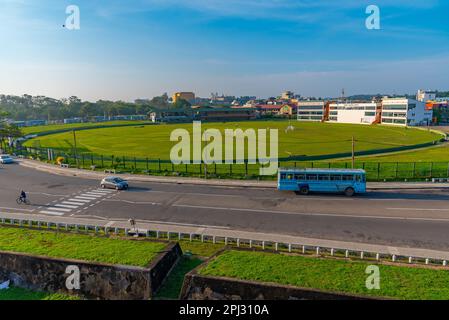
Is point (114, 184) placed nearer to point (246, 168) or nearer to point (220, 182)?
point (220, 182)

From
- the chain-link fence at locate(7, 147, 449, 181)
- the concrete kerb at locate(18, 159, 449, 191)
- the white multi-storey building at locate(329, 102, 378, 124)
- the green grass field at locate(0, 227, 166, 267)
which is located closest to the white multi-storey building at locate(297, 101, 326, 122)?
the white multi-storey building at locate(329, 102, 378, 124)

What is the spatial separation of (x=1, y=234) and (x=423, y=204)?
33.5 m

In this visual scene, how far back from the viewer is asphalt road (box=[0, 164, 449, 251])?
74.4 feet

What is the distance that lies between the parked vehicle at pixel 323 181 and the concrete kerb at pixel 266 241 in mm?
10950

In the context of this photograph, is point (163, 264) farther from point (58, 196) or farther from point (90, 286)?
point (58, 196)

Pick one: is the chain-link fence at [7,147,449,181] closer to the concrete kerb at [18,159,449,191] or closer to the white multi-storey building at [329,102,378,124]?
the concrete kerb at [18,159,449,191]

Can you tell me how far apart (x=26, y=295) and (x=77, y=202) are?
15.2 m

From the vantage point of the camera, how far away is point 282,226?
78.3 feet

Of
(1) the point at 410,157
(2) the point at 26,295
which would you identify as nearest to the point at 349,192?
(2) the point at 26,295

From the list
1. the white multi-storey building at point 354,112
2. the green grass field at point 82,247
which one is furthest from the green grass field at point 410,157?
the white multi-storey building at point 354,112

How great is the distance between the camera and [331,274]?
1462cm

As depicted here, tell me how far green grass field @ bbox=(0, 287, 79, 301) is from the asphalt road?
10.1 meters

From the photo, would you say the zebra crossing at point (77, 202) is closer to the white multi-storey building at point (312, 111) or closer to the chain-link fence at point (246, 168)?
the chain-link fence at point (246, 168)
